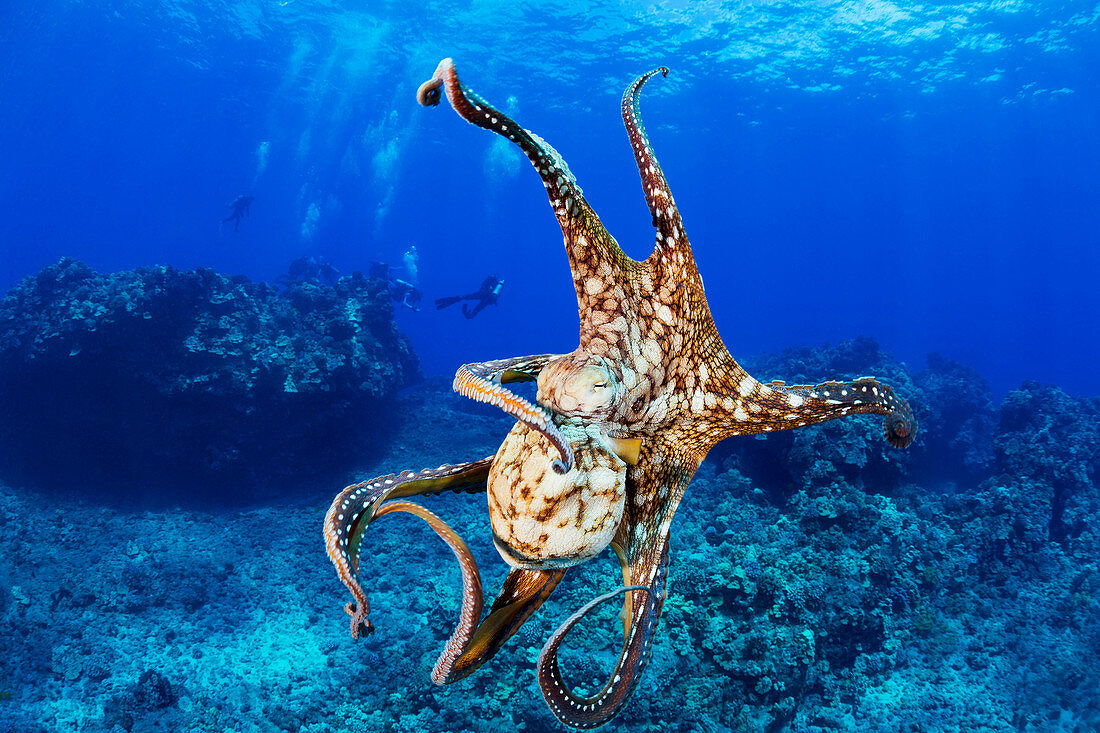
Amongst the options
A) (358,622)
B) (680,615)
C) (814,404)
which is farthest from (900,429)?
(680,615)

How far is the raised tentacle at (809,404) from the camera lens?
1465 mm

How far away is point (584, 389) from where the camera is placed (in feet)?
4.25

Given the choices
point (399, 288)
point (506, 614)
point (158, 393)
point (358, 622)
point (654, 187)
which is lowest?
point (358, 622)

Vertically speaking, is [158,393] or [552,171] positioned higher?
[158,393]

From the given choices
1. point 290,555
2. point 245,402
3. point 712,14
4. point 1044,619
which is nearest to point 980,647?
point 1044,619

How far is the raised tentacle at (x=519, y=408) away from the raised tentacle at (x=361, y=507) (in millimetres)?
458

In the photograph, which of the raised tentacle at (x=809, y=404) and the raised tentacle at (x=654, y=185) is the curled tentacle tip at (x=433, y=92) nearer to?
the raised tentacle at (x=654, y=185)

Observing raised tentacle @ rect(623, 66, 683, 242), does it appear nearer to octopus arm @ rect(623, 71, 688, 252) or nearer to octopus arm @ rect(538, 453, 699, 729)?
octopus arm @ rect(623, 71, 688, 252)

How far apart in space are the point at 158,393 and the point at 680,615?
1243 centimetres

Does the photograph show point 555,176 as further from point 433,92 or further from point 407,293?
point 407,293

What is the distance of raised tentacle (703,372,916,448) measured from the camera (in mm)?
1465

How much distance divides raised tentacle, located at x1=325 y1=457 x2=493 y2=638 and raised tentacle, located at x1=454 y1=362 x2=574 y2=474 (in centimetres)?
46

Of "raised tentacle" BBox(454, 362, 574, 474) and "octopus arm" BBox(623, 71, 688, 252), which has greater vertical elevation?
"octopus arm" BBox(623, 71, 688, 252)

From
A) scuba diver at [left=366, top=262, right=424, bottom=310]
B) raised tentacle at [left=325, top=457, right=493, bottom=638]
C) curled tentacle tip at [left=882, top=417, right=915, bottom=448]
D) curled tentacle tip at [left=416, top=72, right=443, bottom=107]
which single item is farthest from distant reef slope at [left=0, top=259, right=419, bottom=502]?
curled tentacle tip at [left=882, top=417, right=915, bottom=448]
